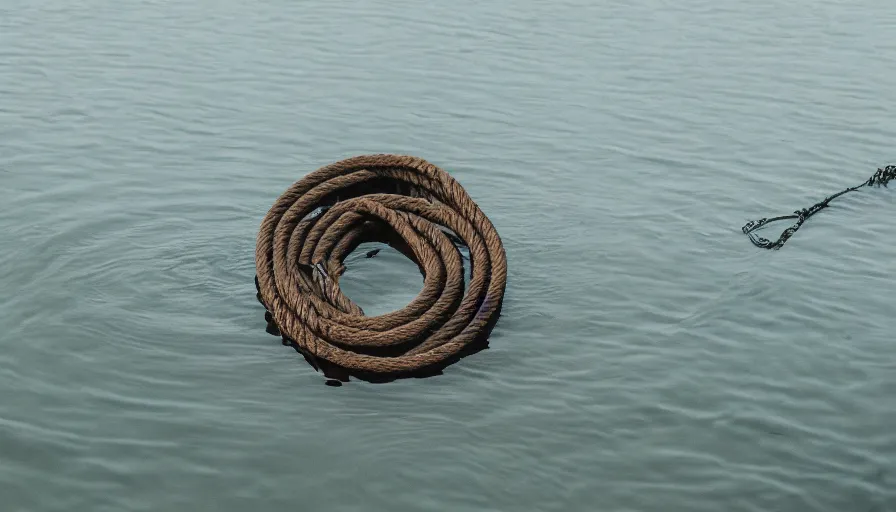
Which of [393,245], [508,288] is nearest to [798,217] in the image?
[508,288]

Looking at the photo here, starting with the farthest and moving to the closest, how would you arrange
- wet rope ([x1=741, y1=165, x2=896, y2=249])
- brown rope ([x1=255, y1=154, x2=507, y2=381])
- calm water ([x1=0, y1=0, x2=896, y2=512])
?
wet rope ([x1=741, y1=165, x2=896, y2=249]), brown rope ([x1=255, y1=154, x2=507, y2=381]), calm water ([x1=0, y1=0, x2=896, y2=512])

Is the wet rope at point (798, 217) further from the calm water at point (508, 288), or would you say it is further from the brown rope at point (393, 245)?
the brown rope at point (393, 245)

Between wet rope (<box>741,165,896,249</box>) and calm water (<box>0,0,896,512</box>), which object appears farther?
wet rope (<box>741,165,896,249</box>)

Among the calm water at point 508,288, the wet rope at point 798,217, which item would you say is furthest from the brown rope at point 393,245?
the wet rope at point 798,217

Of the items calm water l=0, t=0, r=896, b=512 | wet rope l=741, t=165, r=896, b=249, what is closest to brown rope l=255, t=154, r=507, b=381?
calm water l=0, t=0, r=896, b=512

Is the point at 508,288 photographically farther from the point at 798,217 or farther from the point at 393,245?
the point at 798,217

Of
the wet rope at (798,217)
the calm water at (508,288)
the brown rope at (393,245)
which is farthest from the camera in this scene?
the wet rope at (798,217)

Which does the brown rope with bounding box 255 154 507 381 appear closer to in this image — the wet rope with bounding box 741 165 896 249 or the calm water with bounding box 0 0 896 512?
the calm water with bounding box 0 0 896 512
